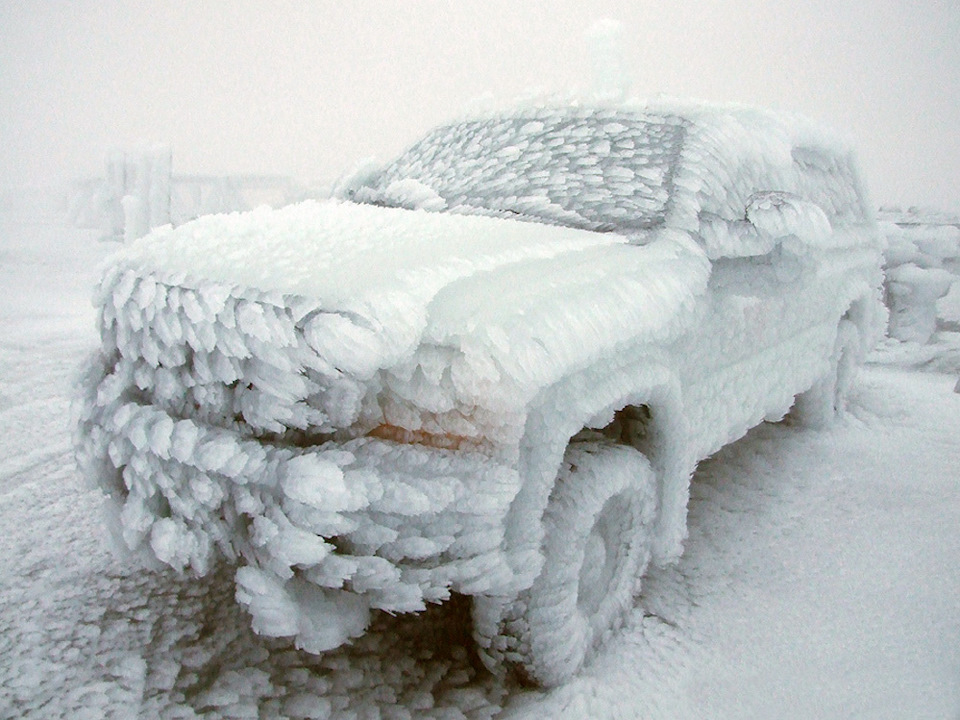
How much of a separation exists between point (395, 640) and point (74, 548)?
1.15m

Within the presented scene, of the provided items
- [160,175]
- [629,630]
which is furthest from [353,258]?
[160,175]

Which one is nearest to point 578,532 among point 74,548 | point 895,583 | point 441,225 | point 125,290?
point 441,225

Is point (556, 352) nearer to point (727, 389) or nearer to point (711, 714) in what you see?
point (711, 714)

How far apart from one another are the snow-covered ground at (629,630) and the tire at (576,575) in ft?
0.30

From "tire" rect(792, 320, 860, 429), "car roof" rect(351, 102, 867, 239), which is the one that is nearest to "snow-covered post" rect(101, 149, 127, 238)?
"car roof" rect(351, 102, 867, 239)

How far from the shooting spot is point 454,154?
2910 mm

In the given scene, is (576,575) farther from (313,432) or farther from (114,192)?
(114,192)

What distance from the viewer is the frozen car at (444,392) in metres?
1.42

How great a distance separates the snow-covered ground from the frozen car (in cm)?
17

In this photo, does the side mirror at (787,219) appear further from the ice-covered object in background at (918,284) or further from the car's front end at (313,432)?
the ice-covered object in background at (918,284)

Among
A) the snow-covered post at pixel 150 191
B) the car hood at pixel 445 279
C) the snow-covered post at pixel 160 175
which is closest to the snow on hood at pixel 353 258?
the car hood at pixel 445 279

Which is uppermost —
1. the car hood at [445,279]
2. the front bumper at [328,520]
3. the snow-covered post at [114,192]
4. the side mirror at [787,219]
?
the side mirror at [787,219]

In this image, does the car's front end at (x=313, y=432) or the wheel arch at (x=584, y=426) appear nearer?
the car's front end at (x=313, y=432)

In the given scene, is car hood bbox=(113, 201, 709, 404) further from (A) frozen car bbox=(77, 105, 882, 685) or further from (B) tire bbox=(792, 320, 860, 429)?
(B) tire bbox=(792, 320, 860, 429)
